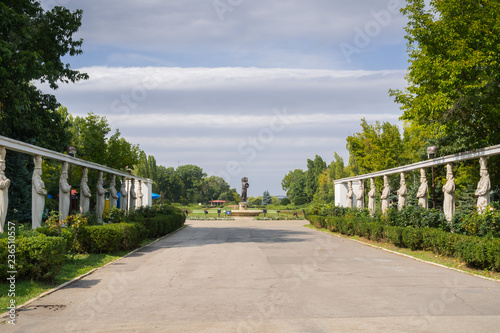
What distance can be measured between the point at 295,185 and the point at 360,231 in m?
76.2

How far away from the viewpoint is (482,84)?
52.4ft

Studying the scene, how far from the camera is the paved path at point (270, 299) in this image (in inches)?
258

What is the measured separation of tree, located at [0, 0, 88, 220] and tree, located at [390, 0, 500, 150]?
A: 48.8 ft

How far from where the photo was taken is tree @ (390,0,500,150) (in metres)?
16.3

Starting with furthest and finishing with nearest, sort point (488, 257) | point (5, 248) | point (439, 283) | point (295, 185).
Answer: point (295, 185)
point (488, 257)
point (439, 283)
point (5, 248)

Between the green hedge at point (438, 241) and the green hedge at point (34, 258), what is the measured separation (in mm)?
10047

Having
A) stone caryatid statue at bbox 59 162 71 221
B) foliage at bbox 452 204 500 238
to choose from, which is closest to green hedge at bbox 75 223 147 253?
stone caryatid statue at bbox 59 162 71 221

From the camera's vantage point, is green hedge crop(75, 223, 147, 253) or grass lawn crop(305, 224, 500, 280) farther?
green hedge crop(75, 223, 147, 253)

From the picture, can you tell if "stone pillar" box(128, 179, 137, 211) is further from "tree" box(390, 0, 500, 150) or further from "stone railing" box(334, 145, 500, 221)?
"tree" box(390, 0, 500, 150)

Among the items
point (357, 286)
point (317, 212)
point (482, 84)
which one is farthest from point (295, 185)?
point (357, 286)

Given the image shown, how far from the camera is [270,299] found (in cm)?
833

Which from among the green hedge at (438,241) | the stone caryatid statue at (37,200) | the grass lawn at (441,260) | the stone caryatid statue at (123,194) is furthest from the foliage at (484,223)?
the stone caryatid statue at (123,194)

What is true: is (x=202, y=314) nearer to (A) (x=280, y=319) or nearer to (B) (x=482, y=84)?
(A) (x=280, y=319)

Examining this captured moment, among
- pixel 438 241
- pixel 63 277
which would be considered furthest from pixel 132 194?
pixel 438 241
